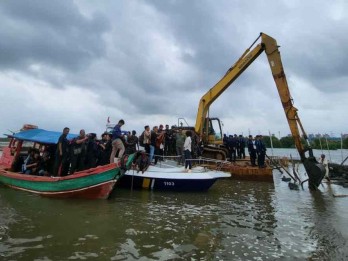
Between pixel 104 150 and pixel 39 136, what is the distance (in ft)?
9.38

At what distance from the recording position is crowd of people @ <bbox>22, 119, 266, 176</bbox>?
38.9ft

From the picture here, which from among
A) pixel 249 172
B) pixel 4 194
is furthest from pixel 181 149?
pixel 4 194

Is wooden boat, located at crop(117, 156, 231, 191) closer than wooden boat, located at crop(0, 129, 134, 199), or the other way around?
wooden boat, located at crop(0, 129, 134, 199)

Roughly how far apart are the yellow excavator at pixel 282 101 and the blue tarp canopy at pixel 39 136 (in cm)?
791

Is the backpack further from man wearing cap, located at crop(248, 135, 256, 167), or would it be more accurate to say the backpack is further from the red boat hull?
man wearing cap, located at crop(248, 135, 256, 167)

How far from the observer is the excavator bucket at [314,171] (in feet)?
46.9

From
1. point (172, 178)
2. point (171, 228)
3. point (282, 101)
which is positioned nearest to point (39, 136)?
point (172, 178)

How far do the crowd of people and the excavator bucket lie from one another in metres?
5.16

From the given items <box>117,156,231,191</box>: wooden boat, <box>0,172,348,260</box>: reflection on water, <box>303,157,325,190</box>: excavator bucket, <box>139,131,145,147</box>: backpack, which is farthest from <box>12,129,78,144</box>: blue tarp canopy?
<box>303,157,325,190</box>: excavator bucket

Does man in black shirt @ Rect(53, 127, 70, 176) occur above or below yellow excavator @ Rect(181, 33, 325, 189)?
below

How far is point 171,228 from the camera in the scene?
25.0 ft

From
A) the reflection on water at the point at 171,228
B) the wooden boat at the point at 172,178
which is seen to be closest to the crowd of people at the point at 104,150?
the wooden boat at the point at 172,178

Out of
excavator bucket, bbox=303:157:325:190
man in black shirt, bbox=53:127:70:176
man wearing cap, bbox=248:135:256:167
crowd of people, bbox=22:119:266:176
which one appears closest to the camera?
man in black shirt, bbox=53:127:70:176

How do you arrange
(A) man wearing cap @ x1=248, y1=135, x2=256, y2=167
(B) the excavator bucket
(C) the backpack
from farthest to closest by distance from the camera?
(A) man wearing cap @ x1=248, y1=135, x2=256, y2=167 → (C) the backpack → (B) the excavator bucket
